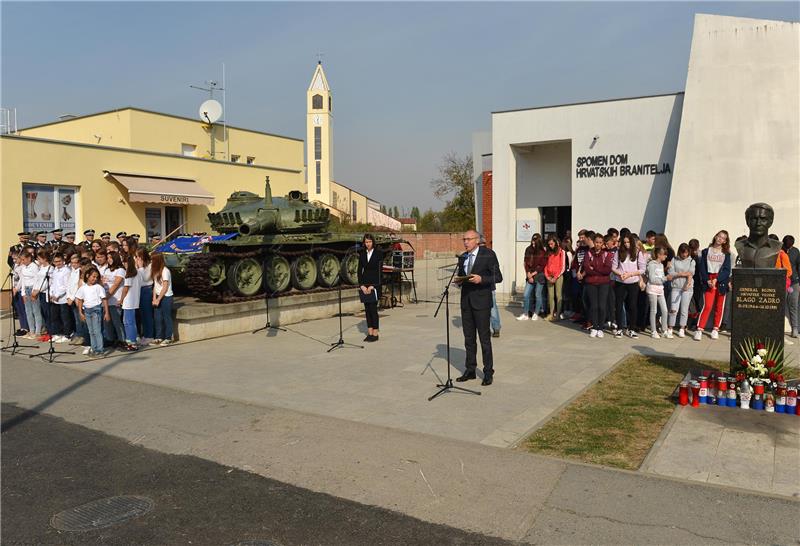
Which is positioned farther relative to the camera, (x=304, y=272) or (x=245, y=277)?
(x=304, y=272)

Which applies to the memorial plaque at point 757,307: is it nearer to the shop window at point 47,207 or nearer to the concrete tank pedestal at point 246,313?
the concrete tank pedestal at point 246,313

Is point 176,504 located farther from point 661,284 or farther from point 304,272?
point 304,272

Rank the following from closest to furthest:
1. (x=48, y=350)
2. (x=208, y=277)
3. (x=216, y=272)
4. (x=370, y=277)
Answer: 1. (x=370, y=277)
2. (x=48, y=350)
3. (x=208, y=277)
4. (x=216, y=272)

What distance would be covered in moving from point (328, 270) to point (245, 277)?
9.02 feet

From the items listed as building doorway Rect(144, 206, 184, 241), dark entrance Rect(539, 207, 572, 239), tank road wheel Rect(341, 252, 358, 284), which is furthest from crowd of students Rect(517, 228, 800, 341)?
building doorway Rect(144, 206, 184, 241)

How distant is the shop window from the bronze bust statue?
16.8 m

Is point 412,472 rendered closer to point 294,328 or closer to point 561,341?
point 561,341

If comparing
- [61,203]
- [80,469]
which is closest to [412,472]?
[80,469]

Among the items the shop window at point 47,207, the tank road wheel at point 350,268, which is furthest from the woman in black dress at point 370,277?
the shop window at point 47,207

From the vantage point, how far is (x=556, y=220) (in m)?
17.3

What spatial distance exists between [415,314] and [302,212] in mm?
3515

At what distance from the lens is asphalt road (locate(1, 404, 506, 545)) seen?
4.22 m

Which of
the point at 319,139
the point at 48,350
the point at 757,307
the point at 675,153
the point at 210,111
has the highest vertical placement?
the point at 319,139

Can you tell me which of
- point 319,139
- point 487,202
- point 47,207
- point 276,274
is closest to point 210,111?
point 47,207
